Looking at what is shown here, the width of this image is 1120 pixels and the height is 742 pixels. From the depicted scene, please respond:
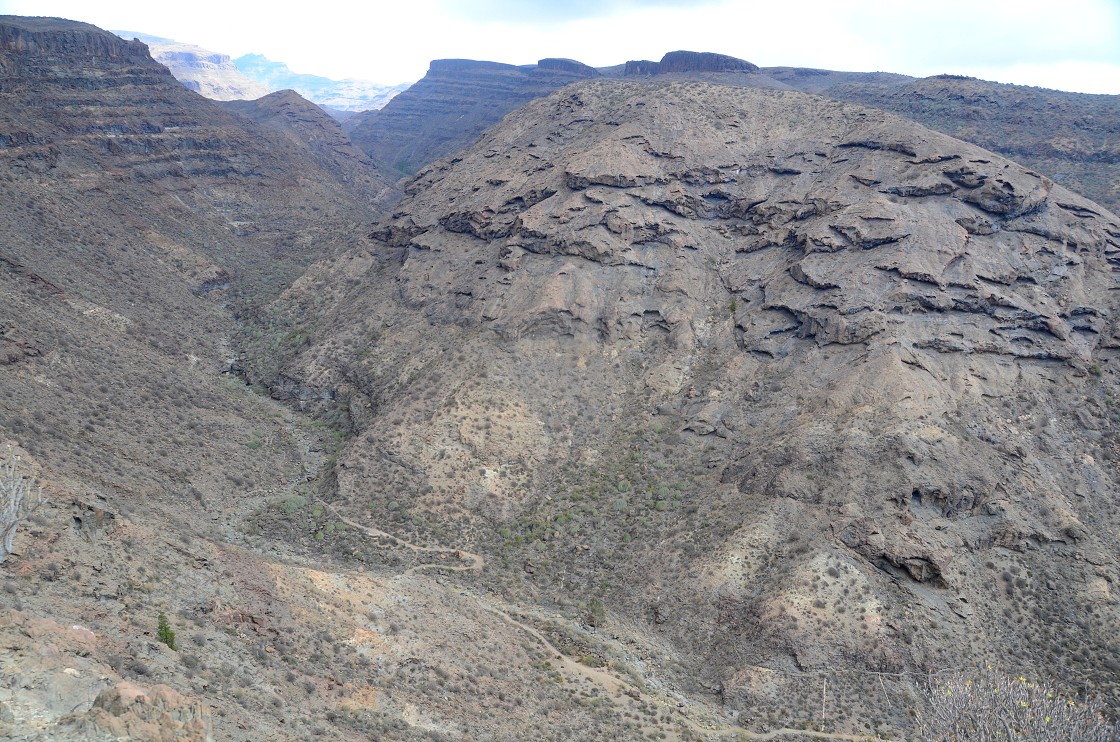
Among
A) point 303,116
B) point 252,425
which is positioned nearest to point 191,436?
point 252,425

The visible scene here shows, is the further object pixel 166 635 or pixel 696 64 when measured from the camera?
pixel 696 64

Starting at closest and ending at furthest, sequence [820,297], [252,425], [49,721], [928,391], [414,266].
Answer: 1. [49,721]
2. [928,391]
3. [820,297]
4. [252,425]
5. [414,266]

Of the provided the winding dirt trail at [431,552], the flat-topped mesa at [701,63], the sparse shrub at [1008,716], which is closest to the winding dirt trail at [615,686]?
the winding dirt trail at [431,552]

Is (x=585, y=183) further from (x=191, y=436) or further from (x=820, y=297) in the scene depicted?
(x=191, y=436)

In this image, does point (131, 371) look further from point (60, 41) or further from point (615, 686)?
point (60, 41)

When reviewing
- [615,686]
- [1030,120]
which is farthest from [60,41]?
[1030,120]

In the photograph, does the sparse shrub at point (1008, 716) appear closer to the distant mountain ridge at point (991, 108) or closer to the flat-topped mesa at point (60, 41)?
the distant mountain ridge at point (991, 108)
